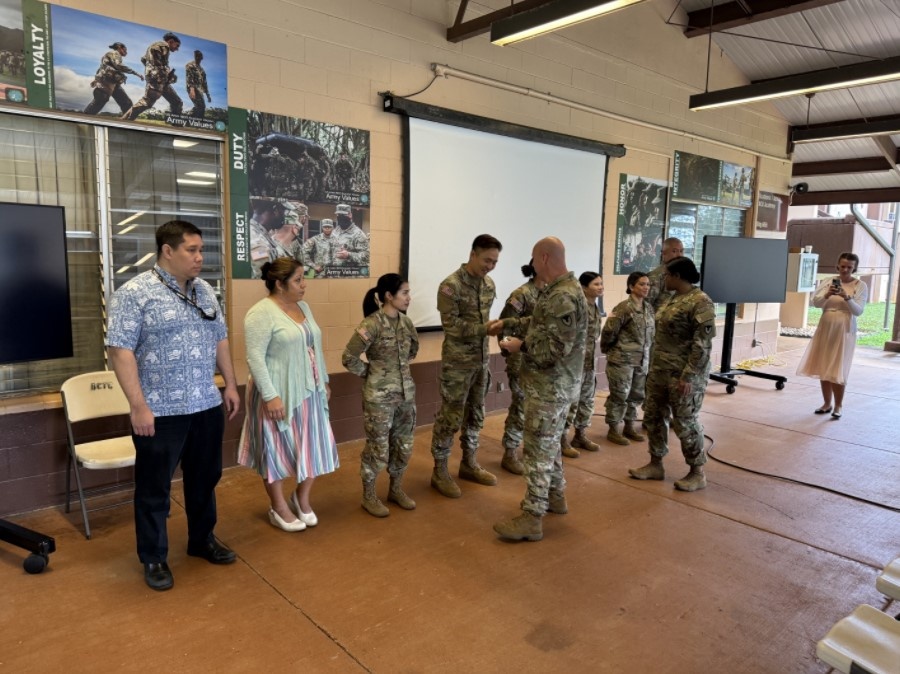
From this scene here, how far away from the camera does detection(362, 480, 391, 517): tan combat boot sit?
11.9 ft

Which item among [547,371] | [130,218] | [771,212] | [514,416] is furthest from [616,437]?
[771,212]

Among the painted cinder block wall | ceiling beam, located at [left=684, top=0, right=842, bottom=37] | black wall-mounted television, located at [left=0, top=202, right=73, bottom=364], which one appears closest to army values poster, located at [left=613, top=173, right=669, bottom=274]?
the painted cinder block wall

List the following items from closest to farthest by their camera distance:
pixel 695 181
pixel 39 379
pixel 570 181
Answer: pixel 39 379 < pixel 570 181 < pixel 695 181

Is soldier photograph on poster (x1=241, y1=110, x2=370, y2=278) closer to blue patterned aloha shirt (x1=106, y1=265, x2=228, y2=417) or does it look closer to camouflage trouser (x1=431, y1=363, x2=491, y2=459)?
camouflage trouser (x1=431, y1=363, x2=491, y2=459)

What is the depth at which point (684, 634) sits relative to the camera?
2570mm

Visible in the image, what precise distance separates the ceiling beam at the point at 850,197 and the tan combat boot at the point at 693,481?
9.86 metres

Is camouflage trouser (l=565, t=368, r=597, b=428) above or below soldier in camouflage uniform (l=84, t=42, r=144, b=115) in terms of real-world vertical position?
below

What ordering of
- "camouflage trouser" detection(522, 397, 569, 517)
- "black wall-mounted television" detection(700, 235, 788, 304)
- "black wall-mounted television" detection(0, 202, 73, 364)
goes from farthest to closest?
"black wall-mounted television" detection(700, 235, 788, 304)
"camouflage trouser" detection(522, 397, 569, 517)
"black wall-mounted television" detection(0, 202, 73, 364)

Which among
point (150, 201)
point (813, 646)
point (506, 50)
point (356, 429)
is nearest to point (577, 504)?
point (813, 646)

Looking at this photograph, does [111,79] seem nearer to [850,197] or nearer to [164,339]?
[164,339]

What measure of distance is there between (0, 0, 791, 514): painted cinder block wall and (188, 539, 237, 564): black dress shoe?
1.21 metres

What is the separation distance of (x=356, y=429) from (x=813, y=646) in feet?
11.1

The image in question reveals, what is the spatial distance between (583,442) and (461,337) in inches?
70.0

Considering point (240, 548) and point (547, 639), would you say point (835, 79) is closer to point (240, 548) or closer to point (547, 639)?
point (547, 639)
